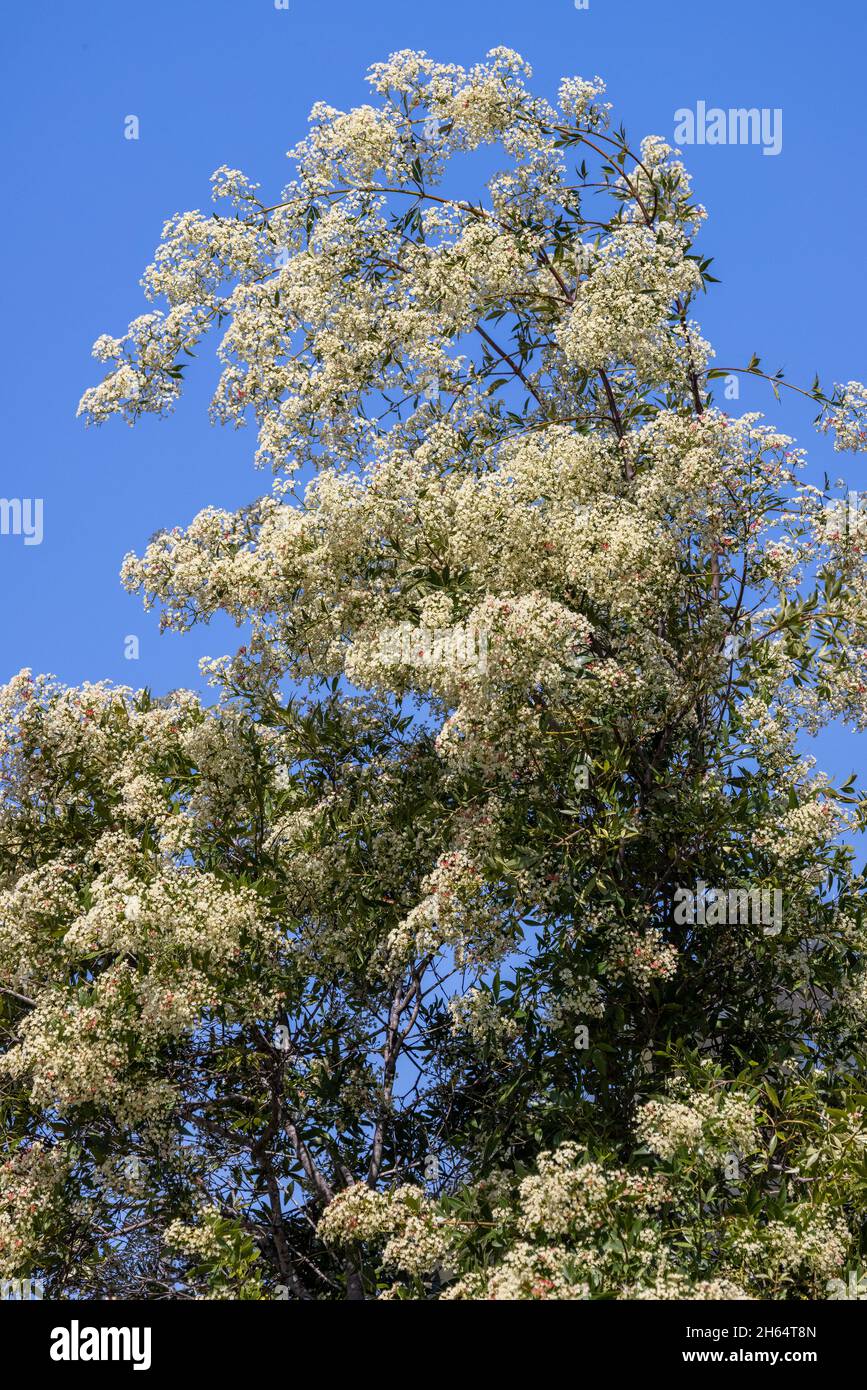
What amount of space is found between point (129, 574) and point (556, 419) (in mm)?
3515

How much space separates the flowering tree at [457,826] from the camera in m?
8.46

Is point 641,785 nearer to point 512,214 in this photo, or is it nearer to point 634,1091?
point 634,1091

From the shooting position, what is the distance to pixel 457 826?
929cm

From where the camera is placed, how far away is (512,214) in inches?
454

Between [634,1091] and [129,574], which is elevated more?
[129,574]

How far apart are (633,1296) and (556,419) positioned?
22.1ft

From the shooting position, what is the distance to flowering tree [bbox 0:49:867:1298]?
8461 mm
